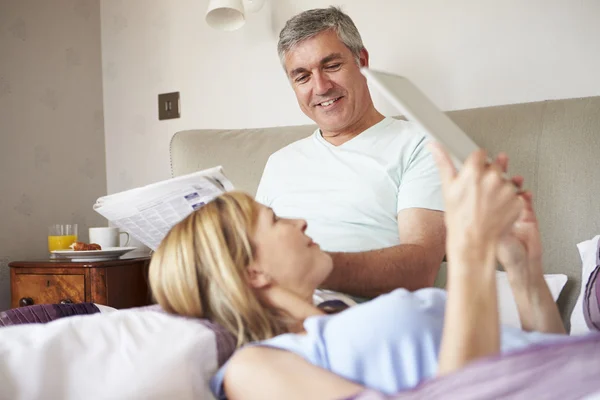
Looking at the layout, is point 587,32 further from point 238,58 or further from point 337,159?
point 238,58

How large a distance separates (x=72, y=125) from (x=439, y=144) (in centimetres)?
244

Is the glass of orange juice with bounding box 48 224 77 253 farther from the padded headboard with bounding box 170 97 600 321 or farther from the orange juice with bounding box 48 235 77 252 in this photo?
the padded headboard with bounding box 170 97 600 321

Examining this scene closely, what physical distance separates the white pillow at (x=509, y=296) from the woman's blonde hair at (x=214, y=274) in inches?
20.6

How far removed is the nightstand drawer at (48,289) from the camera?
7.21ft

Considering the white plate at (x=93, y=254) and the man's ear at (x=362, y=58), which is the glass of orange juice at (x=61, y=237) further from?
the man's ear at (x=362, y=58)

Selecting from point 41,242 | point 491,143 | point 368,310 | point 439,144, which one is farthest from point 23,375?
point 41,242

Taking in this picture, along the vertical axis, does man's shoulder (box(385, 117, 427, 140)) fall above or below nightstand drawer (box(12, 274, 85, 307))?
above

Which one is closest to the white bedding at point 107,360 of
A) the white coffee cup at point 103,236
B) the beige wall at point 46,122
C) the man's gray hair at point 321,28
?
the man's gray hair at point 321,28

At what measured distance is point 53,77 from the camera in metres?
2.77

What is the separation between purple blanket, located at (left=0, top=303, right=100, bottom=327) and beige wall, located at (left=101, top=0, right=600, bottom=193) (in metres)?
1.35

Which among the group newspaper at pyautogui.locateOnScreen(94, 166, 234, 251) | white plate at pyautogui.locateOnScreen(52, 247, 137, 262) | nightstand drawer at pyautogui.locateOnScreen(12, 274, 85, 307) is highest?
newspaper at pyautogui.locateOnScreen(94, 166, 234, 251)

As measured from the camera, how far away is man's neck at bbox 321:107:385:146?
172 cm

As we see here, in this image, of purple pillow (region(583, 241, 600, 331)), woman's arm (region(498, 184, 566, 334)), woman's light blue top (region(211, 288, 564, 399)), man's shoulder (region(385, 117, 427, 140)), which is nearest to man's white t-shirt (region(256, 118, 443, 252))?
man's shoulder (region(385, 117, 427, 140))

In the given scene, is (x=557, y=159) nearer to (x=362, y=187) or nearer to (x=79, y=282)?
(x=362, y=187)
